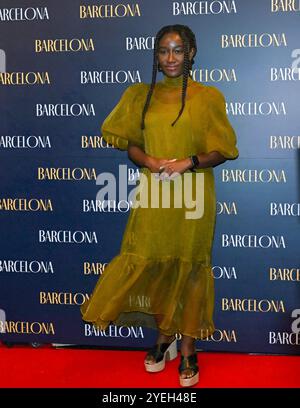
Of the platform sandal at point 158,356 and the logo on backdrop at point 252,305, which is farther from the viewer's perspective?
the logo on backdrop at point 252,305

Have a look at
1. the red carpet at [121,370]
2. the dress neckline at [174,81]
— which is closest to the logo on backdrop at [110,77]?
the dress neckline at [174,81]

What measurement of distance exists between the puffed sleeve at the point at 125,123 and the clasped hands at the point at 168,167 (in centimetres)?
16

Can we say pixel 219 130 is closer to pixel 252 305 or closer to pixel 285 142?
pixel 285 142

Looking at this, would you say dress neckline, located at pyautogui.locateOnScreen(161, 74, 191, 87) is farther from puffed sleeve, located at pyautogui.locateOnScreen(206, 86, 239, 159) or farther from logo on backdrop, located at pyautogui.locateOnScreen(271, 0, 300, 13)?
logo on backdrop, located at pyautogui.locateOnScreen(271, 0, 300, 13)

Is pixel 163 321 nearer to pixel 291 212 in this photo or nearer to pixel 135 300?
pixel 135 300

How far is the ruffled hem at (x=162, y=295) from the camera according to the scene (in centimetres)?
→ 289

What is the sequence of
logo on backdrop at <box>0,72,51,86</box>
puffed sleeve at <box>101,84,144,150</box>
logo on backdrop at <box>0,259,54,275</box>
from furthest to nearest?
logo on backdrop at <box>0,259,54,275</box>, logo on backdrop at <box>0,72,51,86</box>, puffed sleeve at <box>101,84,144,150</box>

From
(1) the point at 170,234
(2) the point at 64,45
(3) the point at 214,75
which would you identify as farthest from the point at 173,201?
(2) the point at 64,45

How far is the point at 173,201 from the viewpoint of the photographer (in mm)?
2904

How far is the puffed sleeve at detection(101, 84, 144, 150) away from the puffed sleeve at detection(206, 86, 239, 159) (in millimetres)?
344

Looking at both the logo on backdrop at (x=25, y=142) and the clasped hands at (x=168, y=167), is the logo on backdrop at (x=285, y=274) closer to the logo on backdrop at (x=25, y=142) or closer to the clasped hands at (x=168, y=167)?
the clasped hands at (x=168, y=167)

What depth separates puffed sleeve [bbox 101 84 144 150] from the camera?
9.60 feet

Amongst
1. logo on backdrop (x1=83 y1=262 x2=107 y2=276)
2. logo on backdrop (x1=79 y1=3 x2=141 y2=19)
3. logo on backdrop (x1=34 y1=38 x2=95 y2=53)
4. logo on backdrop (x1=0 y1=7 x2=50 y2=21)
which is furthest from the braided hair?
logo on backdrop (x1=83 y1=262 x2=107 y2=276)

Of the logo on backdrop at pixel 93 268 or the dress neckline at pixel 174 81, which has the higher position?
the dress neckline at pixel 174 81
